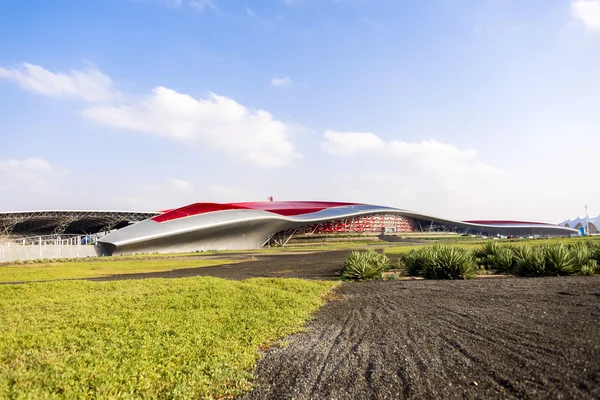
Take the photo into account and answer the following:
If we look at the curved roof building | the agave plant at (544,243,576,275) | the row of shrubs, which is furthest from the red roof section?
the agave plant at (544,243,576,275)

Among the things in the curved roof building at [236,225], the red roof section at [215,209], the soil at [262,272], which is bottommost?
the soil at [262,272]

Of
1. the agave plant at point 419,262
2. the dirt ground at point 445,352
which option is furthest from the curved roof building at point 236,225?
the dirt ground at point 445,352

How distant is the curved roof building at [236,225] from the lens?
56.2 metres

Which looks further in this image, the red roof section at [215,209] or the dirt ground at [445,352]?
the red roof section at [215,209]

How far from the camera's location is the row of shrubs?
15.7 metres

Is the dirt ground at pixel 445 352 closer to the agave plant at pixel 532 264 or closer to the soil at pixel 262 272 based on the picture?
the agave plant at pixel 532 264

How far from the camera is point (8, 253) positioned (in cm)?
4659

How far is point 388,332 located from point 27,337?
697 cm

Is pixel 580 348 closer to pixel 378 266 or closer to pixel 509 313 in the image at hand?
pixel 509 313

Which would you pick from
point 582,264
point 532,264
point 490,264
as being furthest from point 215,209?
point 582,264

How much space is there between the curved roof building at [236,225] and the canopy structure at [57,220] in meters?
21.9

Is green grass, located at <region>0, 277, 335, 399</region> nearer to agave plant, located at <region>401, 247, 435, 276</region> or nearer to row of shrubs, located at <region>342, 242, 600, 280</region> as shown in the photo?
row of shrubs, located at <region>342, 242, 600, 280</region>

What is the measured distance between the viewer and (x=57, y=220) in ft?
253

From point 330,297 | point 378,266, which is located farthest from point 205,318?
point 378,266
